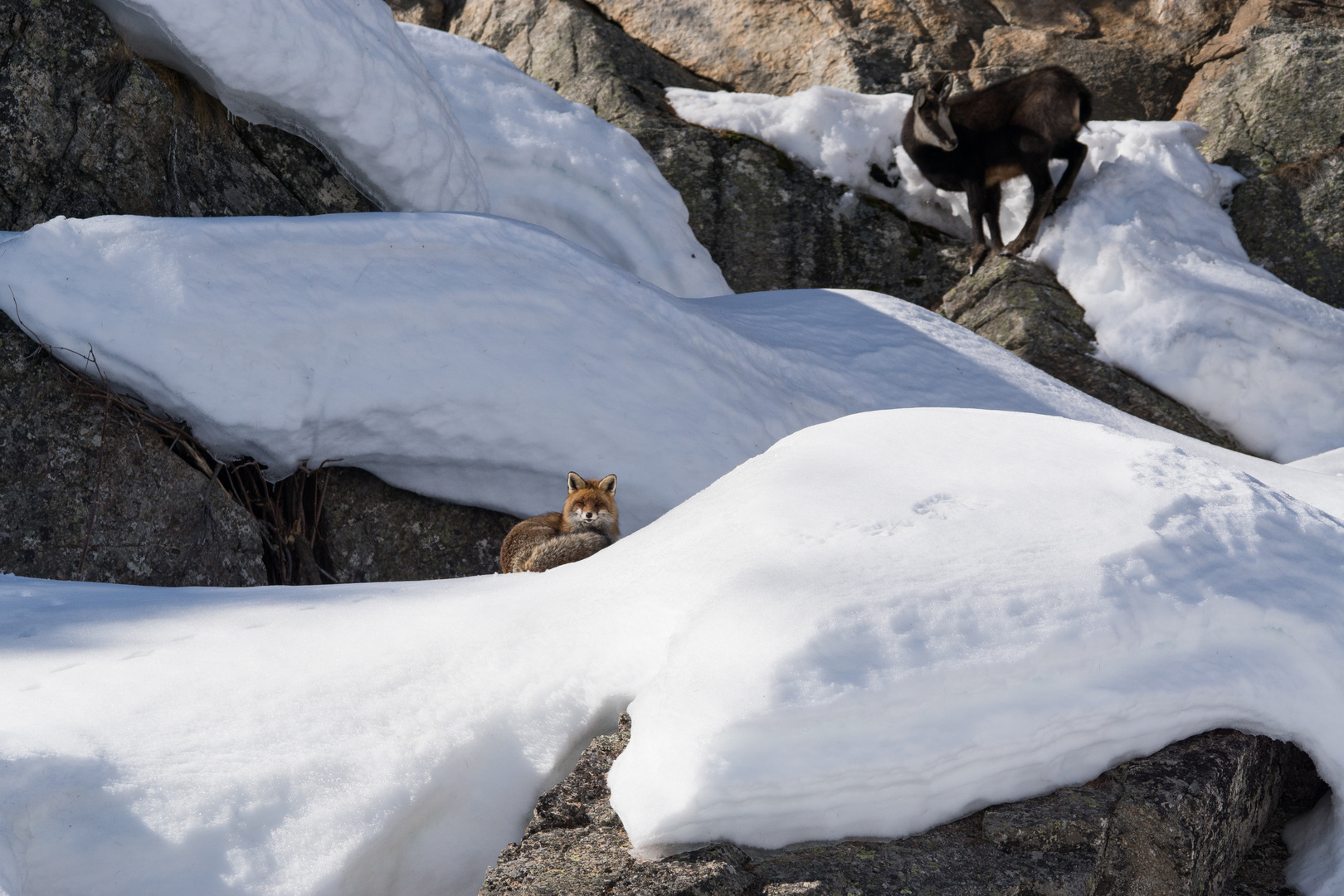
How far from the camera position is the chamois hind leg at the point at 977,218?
7.02 m

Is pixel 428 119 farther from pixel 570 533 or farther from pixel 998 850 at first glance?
pixel 998 850

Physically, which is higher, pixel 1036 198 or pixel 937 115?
pixel 937 115

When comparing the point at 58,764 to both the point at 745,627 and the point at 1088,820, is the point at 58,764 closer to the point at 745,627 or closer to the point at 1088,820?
the point at 745,627

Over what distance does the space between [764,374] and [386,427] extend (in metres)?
1.99

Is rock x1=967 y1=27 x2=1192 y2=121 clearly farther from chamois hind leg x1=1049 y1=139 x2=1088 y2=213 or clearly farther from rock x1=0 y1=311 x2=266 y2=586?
rock x1=0 y1=311 x2=266 y2=586

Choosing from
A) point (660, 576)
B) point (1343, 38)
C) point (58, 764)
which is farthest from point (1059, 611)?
point (1343, 38)

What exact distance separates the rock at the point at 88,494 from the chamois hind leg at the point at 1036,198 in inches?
227

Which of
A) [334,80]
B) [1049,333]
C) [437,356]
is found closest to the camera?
[437,356]

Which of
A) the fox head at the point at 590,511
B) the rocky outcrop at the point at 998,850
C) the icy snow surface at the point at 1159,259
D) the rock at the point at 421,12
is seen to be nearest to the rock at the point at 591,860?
the rocky outcrop at the point at 998,850

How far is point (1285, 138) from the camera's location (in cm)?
732

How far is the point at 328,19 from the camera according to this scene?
5.04 meters

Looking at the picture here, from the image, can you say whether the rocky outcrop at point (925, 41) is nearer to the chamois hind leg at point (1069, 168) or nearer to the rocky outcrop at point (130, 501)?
the chamois hind leg at point (1069, 168)

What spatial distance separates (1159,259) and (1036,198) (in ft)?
3.13

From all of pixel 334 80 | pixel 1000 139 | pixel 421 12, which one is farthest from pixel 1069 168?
pixel 421 12
